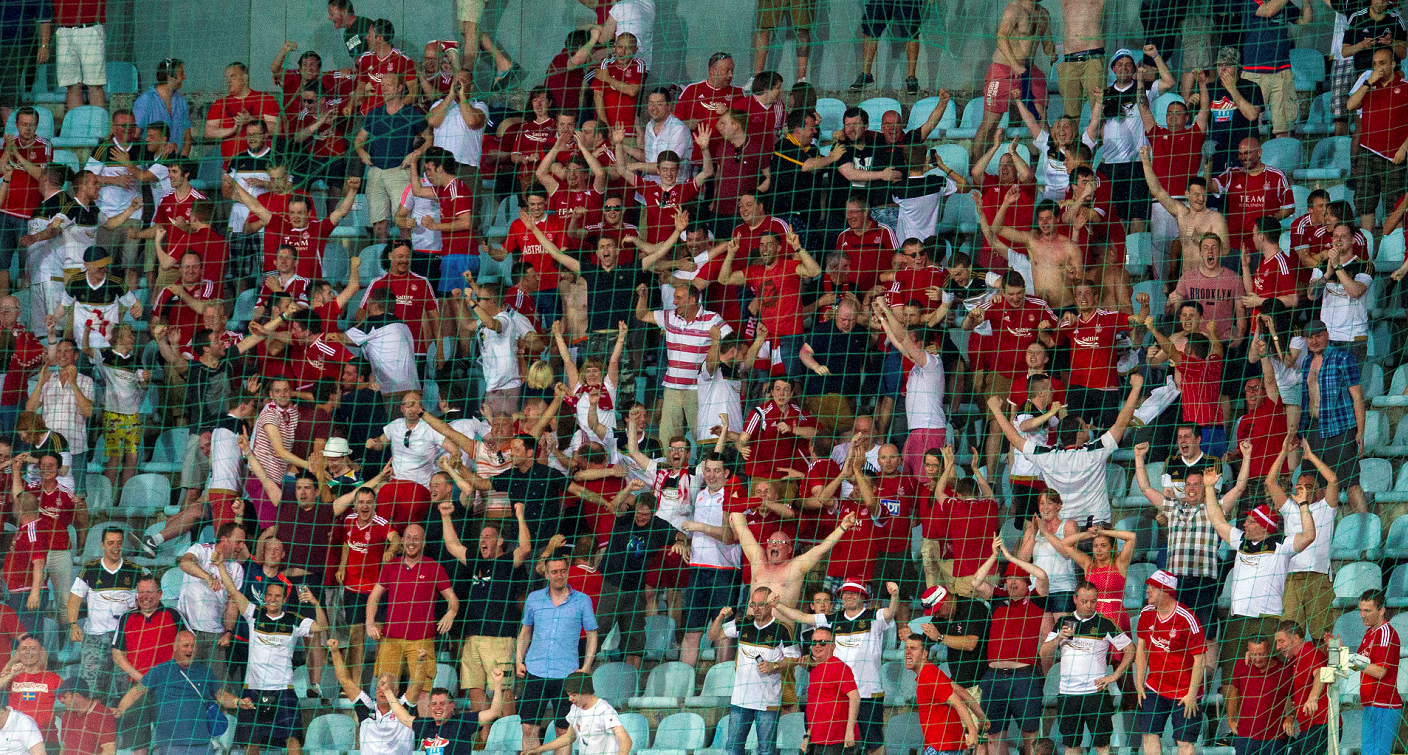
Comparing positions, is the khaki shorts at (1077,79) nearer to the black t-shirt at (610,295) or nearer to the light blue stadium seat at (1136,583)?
the black t-shirt at (610,295)

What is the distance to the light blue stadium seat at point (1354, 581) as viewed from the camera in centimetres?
1034

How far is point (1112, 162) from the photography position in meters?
11.8

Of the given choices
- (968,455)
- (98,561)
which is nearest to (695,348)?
(968,455)

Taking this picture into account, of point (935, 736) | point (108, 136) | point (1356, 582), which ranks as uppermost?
point (108, 136)

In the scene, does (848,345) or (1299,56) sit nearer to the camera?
(848,345)

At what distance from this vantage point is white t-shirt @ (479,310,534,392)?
11.4m

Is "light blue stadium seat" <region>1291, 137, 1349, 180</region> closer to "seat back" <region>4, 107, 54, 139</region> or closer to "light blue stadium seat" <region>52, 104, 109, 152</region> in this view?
"light blue stadium seat" <region>52, 104, 109, 152</region>

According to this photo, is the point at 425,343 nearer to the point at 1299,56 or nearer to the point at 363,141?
the point at 363,141

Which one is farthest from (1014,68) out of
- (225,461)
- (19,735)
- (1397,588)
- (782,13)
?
(19,735)

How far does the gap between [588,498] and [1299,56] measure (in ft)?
18.3

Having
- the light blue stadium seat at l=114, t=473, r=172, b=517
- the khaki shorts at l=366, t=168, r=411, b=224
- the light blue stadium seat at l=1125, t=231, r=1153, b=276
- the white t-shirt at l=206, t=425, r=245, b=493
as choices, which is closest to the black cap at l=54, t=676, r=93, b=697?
the light blue stadium seat at l=114, t=473, r=172, b=517

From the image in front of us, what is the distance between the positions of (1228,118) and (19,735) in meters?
8.16

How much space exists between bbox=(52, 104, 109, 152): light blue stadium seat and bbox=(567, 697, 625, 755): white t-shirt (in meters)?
5.89

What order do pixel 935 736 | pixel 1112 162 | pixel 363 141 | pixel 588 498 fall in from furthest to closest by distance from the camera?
pixel 363 141 < pixel 1112 162 < pixel 588 498 < pixel 935 736
